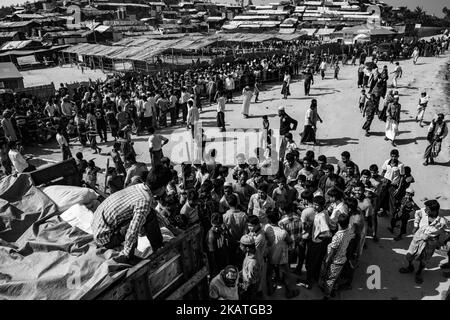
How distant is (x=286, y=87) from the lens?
17.3 metres

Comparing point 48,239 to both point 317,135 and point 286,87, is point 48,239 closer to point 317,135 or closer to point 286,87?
point 317,135

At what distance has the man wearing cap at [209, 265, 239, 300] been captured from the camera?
168 inches

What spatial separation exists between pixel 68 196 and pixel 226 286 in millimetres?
2443

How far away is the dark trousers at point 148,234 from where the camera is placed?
3400mm

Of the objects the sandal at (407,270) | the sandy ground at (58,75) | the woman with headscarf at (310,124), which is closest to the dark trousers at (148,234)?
the sandal at (407,270)

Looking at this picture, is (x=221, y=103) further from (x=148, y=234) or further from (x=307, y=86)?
(x=148, y=234)

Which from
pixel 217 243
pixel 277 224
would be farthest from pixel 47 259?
pixel 277 224

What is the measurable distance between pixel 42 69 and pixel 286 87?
30220 millimetres

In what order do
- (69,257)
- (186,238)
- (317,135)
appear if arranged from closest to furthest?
(69,257), (186,238), (317,135)

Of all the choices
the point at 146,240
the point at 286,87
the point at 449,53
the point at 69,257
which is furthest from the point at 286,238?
the point at 449,53

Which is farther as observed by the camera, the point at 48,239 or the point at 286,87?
the point at 286,87

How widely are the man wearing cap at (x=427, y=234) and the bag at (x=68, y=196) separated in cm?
495

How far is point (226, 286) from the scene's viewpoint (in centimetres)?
429
